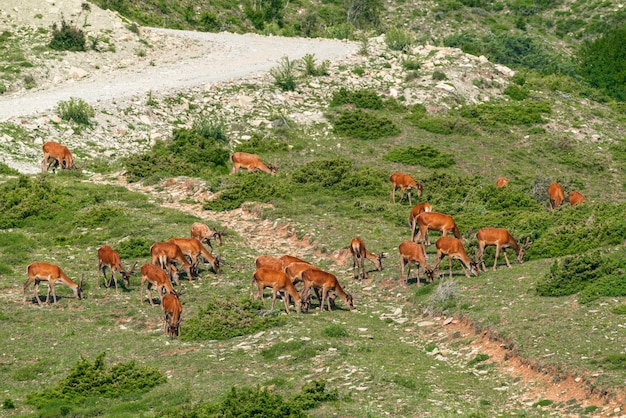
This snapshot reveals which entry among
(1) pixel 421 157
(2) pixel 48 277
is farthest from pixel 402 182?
(2) pixel 48 277

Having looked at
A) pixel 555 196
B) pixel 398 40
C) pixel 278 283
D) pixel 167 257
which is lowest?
pixel 167 257

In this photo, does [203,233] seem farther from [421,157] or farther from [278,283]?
[421,157]

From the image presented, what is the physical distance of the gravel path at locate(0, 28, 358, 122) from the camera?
152 feet

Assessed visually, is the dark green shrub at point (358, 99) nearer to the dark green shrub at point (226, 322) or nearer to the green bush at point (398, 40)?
the green bush at point (398, 40)

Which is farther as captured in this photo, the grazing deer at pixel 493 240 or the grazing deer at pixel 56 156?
the grazing deer at pixel 56 156

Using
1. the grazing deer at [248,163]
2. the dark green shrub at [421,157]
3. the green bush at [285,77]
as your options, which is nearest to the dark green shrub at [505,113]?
the dark green shrub at [421,157]

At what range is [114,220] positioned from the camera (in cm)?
3391

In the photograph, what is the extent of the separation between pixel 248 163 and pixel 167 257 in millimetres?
12920

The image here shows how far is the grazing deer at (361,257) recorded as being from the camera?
93.2ft

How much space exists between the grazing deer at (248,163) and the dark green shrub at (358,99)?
1048cm

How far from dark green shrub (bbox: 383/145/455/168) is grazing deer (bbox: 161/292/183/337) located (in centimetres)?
2136

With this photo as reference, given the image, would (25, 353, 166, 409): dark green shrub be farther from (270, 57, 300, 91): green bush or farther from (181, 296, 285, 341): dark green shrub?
(270, 57, 300, 91): green bush

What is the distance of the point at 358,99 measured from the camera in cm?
5025

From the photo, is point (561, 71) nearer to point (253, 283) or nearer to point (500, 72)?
point (500, 72)
